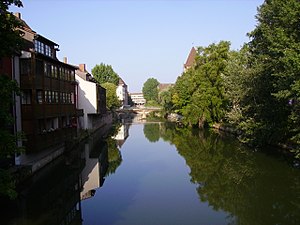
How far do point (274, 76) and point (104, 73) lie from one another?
302ft

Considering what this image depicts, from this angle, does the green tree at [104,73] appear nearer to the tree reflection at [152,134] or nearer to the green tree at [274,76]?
the tree reflection at [152,134]

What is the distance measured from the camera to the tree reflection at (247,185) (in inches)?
545

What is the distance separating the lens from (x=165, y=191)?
1797 cm

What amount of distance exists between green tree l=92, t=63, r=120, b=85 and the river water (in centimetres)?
8329

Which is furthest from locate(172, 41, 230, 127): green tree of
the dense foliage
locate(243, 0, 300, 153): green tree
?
locate(243, 0, 300, 153): green tree

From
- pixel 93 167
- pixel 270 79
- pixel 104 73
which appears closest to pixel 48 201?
pixel 93 167

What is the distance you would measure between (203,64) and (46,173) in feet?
112

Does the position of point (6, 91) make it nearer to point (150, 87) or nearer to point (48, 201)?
point (48, 201)

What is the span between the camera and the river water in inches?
537

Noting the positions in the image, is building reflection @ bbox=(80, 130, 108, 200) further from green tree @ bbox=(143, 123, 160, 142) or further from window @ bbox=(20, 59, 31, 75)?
green tree @ bbox=(143, 123, 160, 142)

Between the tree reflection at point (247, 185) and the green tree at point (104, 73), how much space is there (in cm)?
8454

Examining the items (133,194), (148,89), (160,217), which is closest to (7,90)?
(160,217)

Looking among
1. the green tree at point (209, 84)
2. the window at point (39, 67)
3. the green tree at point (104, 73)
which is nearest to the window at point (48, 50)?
the window at point (39, 67)

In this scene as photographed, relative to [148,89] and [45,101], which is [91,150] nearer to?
[45,101]
